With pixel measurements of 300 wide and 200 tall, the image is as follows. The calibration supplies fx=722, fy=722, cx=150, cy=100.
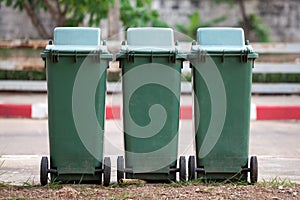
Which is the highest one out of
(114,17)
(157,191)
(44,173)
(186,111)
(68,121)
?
(114,17)

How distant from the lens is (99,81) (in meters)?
5.46

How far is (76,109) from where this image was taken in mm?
5465

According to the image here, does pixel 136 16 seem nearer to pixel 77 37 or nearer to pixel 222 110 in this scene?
pixel 77 37

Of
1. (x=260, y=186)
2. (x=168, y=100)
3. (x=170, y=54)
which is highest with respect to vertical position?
(x=170, y=54)

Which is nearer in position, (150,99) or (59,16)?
(150,99)

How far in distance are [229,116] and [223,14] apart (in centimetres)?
1172

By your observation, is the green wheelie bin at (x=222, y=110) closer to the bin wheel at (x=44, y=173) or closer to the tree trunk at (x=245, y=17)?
the bin wheel at (x=44, y=173)

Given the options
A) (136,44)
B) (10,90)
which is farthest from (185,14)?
(136,44)

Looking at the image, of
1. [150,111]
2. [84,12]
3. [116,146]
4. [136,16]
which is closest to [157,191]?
[150,111]

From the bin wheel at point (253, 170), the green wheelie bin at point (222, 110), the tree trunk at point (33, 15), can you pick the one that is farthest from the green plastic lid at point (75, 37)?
the tree trunk at point (33, 15)

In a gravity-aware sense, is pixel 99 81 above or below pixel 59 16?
below

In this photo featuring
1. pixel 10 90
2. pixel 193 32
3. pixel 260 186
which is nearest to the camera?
pixel 260 186

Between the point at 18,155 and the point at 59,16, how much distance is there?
5.84m

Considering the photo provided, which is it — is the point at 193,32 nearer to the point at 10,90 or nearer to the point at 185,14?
the point at 185,14
